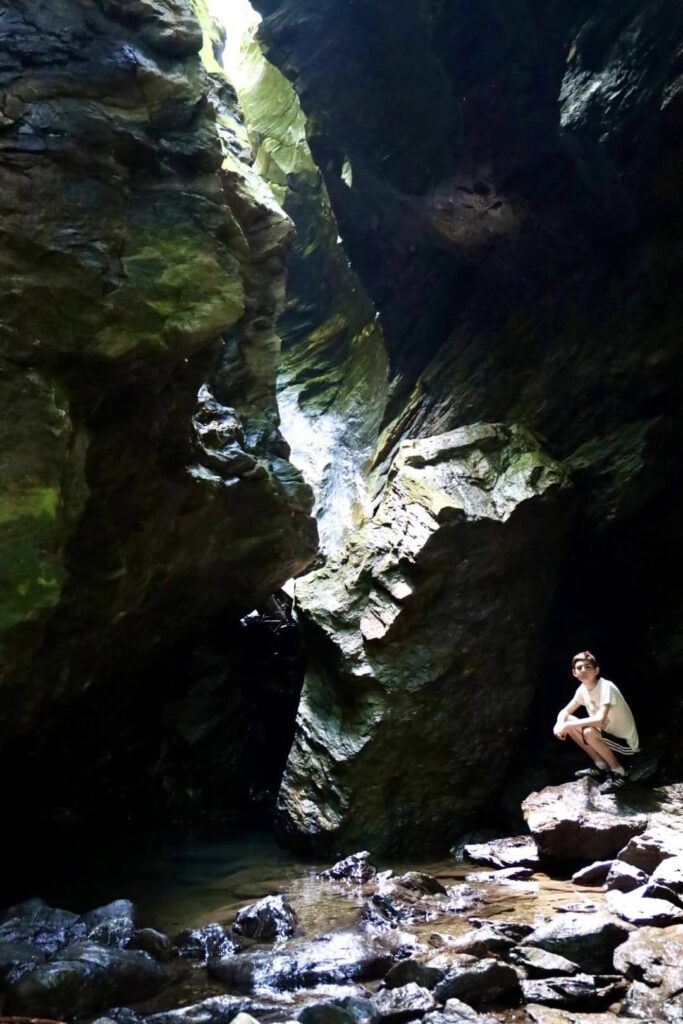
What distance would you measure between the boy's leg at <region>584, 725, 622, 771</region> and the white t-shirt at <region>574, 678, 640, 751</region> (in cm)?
15

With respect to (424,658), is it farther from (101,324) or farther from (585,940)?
(101,324)

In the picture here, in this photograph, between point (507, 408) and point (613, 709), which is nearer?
point (613, 709)

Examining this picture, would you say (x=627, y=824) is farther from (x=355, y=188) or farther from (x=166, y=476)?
(x=355, y=188)

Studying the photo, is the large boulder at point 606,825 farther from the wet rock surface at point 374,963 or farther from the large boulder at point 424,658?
the large boulder at point 424,658

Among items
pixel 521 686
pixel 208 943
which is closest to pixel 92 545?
pixel 208 943

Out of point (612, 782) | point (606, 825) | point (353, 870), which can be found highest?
point (612, 782)

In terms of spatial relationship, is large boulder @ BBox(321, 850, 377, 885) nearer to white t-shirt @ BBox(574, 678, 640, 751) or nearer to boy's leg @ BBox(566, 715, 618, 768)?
boy's leg @ BBox(566, 715, 618, 768)

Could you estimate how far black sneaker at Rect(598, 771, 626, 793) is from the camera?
31.7ft

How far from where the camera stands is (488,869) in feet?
31.2

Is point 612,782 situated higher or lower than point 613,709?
lower

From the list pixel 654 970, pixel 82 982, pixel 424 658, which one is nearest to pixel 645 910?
pixel 654 970

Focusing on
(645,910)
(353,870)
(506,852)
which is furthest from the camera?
(506,852)

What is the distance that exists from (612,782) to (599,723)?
67 centimetres

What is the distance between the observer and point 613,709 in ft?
32.9
